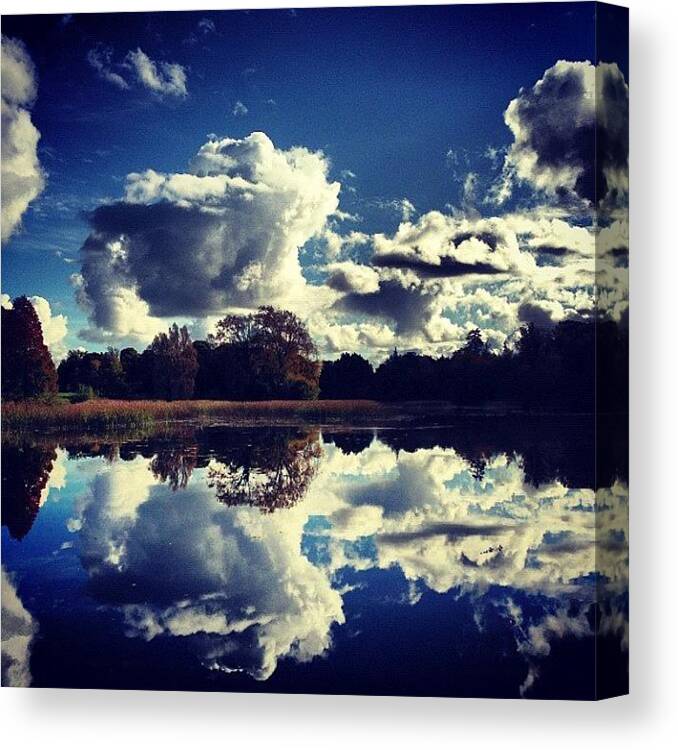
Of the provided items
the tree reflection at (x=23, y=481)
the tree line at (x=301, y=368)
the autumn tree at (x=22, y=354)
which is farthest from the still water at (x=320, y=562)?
the autumn tree at (x=22, y=354)

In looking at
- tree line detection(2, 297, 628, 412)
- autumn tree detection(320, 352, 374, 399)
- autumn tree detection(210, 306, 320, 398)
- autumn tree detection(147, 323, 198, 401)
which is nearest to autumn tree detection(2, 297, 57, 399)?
tree line detection(2, 297, 628, 412)

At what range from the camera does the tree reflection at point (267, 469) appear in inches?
375

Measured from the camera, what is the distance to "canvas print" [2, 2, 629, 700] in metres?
9.20

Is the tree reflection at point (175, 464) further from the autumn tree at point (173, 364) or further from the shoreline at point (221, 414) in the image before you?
the autumn tree at point (173, 364)

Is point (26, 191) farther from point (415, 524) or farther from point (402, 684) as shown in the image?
point (402, 684)

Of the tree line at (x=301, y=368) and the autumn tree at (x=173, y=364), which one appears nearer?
the tree line at (x=301, y=368)

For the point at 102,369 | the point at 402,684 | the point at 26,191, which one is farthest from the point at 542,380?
the point at 26,191

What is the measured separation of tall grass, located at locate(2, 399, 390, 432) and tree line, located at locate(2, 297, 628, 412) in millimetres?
53

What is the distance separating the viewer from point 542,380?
928 centimetres

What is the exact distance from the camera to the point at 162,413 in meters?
9.74

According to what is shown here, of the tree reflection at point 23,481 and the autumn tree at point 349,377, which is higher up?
the autumn tree at point 349,377

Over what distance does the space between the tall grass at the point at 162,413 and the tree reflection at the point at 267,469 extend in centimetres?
13

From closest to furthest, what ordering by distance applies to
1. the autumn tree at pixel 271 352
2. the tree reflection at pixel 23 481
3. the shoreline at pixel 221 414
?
the shoreline at pixel 221 414 < the autumn tree at pixel 271 352 < the tree reflection at pixel 23 481

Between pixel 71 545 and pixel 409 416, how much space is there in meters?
2.20
